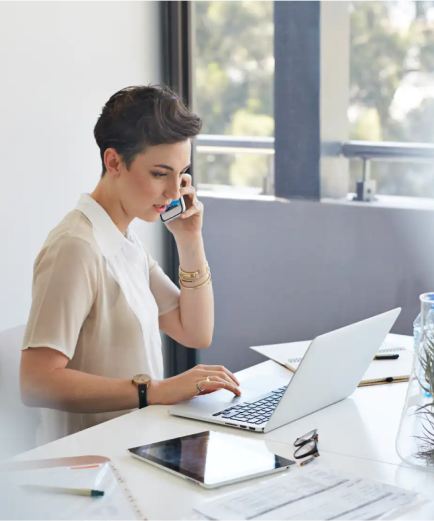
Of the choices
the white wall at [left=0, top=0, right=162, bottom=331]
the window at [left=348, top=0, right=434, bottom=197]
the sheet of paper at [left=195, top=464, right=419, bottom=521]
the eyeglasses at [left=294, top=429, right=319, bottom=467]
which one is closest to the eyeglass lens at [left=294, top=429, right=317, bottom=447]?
the eyeglasses at [left=294, top=429, right=319, bottom=467]

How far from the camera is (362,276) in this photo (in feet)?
8.71

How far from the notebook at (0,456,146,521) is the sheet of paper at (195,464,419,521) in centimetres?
11

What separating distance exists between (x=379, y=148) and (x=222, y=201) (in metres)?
0.65

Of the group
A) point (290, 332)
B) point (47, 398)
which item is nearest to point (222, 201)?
point (290, 332)

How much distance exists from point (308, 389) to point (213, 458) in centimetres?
26

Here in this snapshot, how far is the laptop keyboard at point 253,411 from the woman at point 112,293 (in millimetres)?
65

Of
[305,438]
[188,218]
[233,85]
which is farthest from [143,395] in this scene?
[233,85]

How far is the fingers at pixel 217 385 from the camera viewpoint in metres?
1.45

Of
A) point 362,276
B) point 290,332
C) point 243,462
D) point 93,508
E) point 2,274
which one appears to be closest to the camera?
point 93,508

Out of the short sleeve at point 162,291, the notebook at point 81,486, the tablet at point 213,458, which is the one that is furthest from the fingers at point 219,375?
the short sleeve at point 162,291

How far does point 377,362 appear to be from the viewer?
175 centimetres

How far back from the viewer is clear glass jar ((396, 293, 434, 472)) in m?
1.08

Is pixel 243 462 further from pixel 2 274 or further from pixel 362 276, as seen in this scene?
pixel 362 276

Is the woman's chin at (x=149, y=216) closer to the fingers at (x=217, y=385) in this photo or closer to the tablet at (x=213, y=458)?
the fingers at (x=217, y=385)
